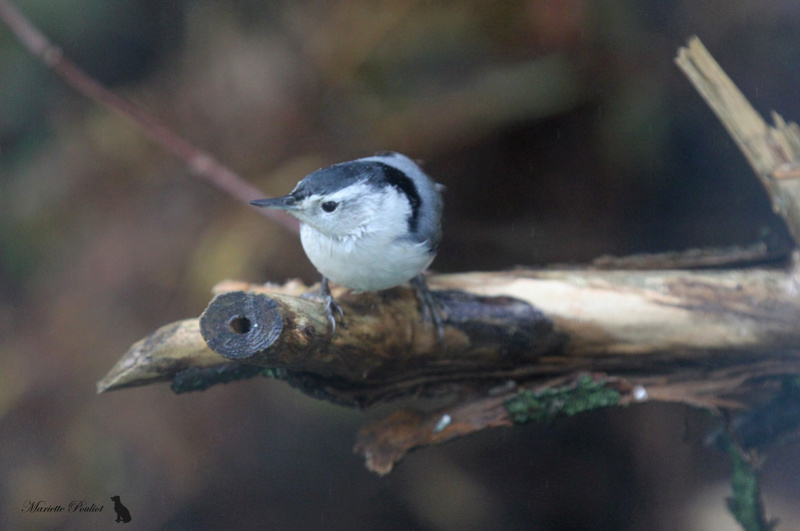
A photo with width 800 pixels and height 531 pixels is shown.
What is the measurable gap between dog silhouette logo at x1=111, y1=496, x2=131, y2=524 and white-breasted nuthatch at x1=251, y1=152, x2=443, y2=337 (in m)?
0.70

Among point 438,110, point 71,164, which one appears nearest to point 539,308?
point 438,110

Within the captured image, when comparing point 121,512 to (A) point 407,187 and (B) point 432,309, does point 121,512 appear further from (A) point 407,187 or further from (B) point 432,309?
(A) point 407,187

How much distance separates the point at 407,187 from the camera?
87 centimetres

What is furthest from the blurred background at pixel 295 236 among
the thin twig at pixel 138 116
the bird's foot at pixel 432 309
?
the bird's foot at pixel 432 309

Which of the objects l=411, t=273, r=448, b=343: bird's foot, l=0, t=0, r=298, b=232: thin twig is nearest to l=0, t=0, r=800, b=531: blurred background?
l=0, t=0, r=298, b=232: thin twig

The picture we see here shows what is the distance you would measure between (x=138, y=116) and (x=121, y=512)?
0.91 meters

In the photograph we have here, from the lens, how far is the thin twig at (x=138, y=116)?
1.27 meters

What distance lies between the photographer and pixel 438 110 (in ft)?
4.19

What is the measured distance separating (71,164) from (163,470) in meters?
0.80

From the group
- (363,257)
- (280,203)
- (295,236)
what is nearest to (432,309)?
(363,257)

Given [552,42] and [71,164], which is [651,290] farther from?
[71,164]

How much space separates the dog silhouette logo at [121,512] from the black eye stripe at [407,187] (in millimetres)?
865

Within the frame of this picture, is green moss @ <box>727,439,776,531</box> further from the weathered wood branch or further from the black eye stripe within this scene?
the black eye stripe

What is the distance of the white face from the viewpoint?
0.78 meters
